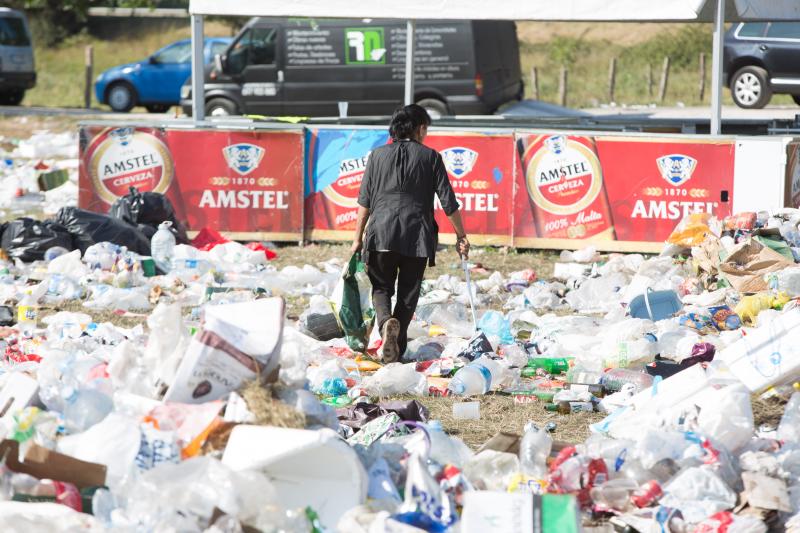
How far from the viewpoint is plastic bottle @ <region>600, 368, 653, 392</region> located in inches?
260

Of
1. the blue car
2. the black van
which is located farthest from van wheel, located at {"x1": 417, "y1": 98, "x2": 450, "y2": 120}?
the blue car

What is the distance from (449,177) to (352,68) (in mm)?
A: 7454

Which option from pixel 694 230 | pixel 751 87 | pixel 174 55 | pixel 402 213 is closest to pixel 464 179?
pixel 694 230

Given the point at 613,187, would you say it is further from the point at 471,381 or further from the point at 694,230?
the point at 471,381

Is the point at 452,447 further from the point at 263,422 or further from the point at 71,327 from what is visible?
the point at 71,327

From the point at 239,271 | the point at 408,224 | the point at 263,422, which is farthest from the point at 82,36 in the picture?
the point at 263,422

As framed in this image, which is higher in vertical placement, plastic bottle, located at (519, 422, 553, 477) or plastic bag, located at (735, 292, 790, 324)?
plastic bottle, located at (519, 422, 553, 477)

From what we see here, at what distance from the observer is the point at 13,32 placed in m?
26.4

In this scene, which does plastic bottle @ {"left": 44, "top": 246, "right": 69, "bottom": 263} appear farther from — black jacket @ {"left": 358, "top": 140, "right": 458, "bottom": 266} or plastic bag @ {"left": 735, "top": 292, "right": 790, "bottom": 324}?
plastic bag @ {"left": 735, "top": 292, "right": 790, "bottom": 324}

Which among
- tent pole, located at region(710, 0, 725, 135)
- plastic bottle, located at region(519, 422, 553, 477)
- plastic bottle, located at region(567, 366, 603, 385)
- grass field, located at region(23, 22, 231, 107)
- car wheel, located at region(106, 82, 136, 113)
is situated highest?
tent pole, located at region(710, 0, 725, 135)

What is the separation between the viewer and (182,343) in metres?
4.85

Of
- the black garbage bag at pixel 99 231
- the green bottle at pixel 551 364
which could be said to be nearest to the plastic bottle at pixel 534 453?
the green bottle at pixel 551 364

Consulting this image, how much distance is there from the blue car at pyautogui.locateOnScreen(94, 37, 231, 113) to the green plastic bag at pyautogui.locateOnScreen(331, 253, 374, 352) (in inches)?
677

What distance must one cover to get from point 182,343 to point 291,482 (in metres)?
0.95
